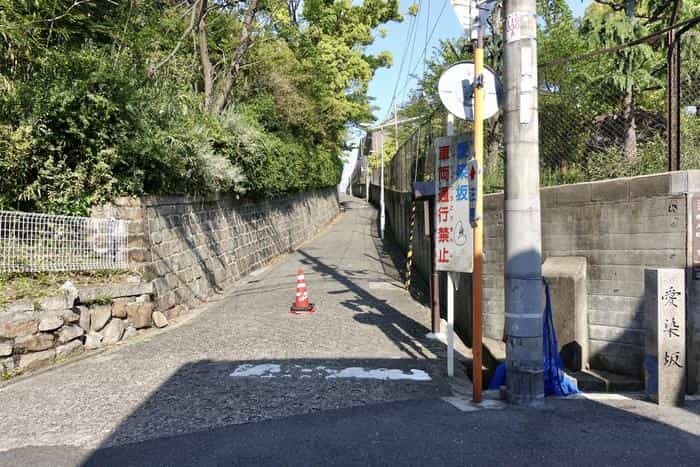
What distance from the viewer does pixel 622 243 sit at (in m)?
5.62

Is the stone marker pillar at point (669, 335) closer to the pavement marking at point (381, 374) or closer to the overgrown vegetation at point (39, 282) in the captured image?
the pavement marking at point (381, 374)

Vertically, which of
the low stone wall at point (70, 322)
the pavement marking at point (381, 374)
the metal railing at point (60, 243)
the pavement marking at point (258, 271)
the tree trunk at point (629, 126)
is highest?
the tree trunk at point (629, 126)

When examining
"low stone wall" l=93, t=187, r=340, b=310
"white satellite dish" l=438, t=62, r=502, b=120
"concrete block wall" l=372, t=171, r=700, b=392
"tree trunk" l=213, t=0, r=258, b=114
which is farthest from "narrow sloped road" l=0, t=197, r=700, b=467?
"tree trunk" l=213, t=0, r=258, b=114

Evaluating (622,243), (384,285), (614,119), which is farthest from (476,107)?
(384,285)

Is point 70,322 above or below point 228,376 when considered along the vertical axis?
above

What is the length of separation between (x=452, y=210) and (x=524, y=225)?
1.02m

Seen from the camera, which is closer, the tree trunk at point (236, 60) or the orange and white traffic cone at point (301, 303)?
the orange and white traffic cone at point (301, 303)

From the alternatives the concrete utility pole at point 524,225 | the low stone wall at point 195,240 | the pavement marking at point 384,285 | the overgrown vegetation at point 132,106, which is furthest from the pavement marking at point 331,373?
the pavement marking at point 384,285

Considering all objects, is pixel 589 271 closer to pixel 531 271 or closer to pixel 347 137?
pixel 531 271

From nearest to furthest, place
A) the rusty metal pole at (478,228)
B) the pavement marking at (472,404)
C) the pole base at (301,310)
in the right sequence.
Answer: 1. the pavement marking at (472,404)
2. the rusty metal pole at (478,228)
3. the pole base at (301,310)

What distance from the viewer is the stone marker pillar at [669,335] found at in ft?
14.7

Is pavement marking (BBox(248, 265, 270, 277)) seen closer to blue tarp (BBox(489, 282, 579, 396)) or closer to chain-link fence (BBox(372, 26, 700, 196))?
chain-link fence (BBox(372, 26, 700, 196))

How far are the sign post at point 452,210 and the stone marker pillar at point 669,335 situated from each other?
5.74 ft

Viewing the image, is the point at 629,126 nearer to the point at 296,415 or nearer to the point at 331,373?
the point at 331,373
